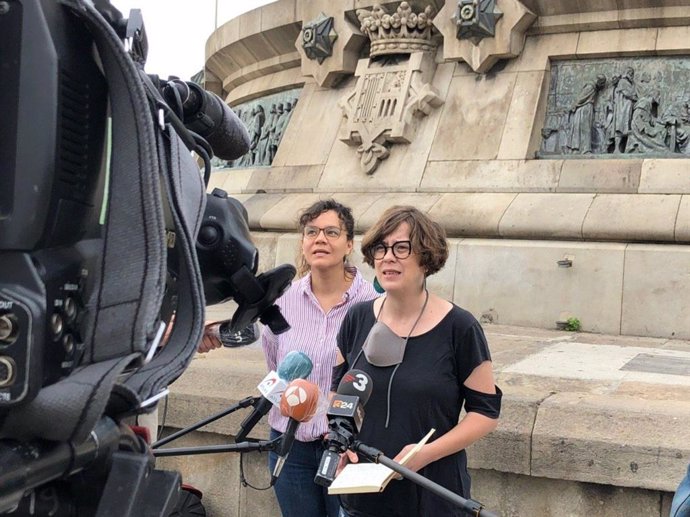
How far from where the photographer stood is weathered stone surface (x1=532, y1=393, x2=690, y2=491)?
3.82m

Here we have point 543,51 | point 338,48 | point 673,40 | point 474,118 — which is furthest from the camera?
point 338,48

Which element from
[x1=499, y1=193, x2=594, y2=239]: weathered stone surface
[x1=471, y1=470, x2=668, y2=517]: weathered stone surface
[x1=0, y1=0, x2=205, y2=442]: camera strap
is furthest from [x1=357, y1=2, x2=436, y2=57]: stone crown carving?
[x1=0, y1=0, x2=205, y2=442]: camera strap

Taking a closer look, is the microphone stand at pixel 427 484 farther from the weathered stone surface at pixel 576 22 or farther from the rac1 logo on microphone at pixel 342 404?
the weathered stone surface at pixel 576 22

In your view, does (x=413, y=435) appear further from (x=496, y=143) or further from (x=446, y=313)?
Answer: (x=496, y=143)

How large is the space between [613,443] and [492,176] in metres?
5.79

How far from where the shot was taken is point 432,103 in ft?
33.1

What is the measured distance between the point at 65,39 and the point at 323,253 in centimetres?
255

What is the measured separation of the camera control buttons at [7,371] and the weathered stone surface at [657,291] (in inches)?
292

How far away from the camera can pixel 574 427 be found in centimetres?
411

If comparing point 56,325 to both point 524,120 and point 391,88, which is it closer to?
point 524,120

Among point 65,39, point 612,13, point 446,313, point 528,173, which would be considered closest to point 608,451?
point 446,313

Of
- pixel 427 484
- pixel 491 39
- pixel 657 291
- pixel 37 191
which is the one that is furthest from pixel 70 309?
pixel 491 39

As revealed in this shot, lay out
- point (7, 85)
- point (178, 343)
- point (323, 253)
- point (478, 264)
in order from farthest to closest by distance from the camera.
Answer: point (478, 264)
point (323, 253)
point (178, 343)
point (7, 85)

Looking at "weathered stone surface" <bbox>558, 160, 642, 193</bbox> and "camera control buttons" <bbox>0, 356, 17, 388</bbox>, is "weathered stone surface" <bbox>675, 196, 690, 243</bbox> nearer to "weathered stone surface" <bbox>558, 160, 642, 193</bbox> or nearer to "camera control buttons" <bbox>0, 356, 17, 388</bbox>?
"weathered stone surface" <bbox>558, 160, 642, 193</bbox>
